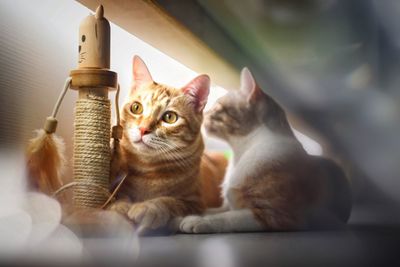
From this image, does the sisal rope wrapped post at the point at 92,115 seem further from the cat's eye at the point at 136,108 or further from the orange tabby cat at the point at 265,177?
the orange tabby cat at the point at 265,177

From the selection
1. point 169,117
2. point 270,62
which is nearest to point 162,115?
point 169,117

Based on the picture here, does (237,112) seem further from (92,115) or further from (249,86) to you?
(92,115)

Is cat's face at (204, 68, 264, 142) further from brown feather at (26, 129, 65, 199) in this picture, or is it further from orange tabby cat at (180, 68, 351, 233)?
brown feather at (26, 129, 65, 199)

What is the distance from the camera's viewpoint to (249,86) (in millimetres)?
1368

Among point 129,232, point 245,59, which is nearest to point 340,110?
point 245,59

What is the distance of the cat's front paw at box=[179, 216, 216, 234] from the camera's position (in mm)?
1241

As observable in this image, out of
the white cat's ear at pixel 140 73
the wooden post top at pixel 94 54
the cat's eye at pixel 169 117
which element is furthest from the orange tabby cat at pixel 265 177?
the wooden post top at pixel 94 54

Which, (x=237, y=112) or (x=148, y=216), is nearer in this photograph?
(x=148, y=216)

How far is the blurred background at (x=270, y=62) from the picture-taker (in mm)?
1320

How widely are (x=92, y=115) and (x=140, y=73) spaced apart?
0.63 ft

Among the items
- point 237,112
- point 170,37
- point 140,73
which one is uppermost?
point 170,37

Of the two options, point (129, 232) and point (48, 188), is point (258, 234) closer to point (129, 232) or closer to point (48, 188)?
point (129, 232)

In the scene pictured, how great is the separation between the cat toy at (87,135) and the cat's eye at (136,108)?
0.24ft

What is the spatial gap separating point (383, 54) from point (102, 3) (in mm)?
812
